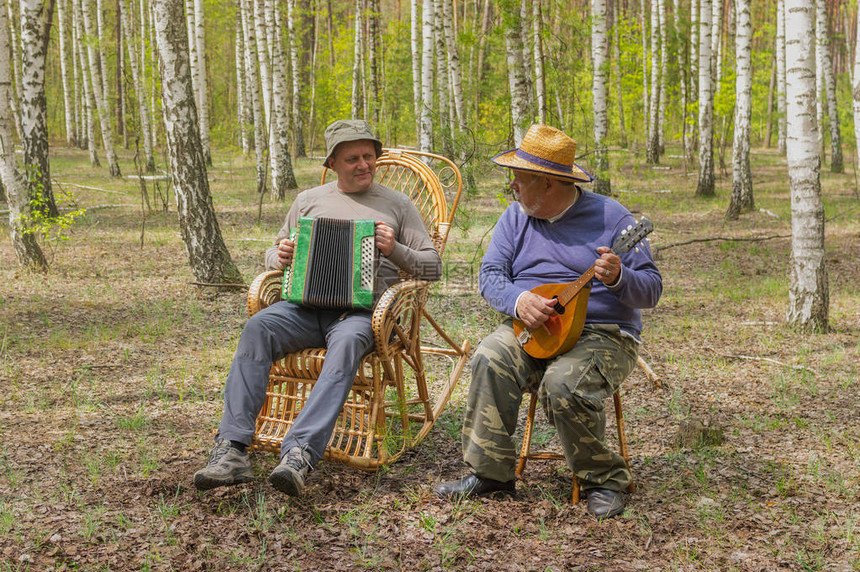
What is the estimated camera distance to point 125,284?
7969 millimetres

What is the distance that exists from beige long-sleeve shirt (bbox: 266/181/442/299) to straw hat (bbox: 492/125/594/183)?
79 centimetres

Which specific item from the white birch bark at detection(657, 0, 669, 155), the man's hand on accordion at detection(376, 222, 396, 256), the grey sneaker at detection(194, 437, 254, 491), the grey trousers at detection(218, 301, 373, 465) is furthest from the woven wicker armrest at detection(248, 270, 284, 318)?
the white birch bark at detection(657, 0, 669, 155)

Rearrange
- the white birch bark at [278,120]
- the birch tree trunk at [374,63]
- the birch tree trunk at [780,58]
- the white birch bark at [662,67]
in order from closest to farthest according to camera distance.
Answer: the white birch bark at [278,120]
the birch tree trunk at [374,63]
the birch tree trunk at [780,58]
the white birch bark at [662,67]

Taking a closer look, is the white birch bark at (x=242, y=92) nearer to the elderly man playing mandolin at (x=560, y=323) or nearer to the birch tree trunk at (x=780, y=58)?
the birch tree trunk at (x=780, y=58)

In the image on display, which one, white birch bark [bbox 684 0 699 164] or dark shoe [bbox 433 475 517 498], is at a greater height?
white birch bark [bbox 684 0 699 164]

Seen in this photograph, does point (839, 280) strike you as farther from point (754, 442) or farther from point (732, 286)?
point (754, 442)

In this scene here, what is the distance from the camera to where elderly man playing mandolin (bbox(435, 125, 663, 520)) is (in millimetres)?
3217

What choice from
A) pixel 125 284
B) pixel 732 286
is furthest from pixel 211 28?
pixel 732 286

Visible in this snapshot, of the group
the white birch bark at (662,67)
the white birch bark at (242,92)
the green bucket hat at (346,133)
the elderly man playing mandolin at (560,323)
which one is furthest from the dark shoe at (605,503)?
the white birch bark at (242,92)

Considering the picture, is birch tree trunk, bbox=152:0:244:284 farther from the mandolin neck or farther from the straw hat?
the mandolin neck

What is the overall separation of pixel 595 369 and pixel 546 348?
9.0 inches

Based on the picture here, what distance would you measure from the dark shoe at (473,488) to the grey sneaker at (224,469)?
2.78 ft

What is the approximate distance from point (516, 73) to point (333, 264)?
3641mm

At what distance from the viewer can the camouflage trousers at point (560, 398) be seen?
10.5ft
